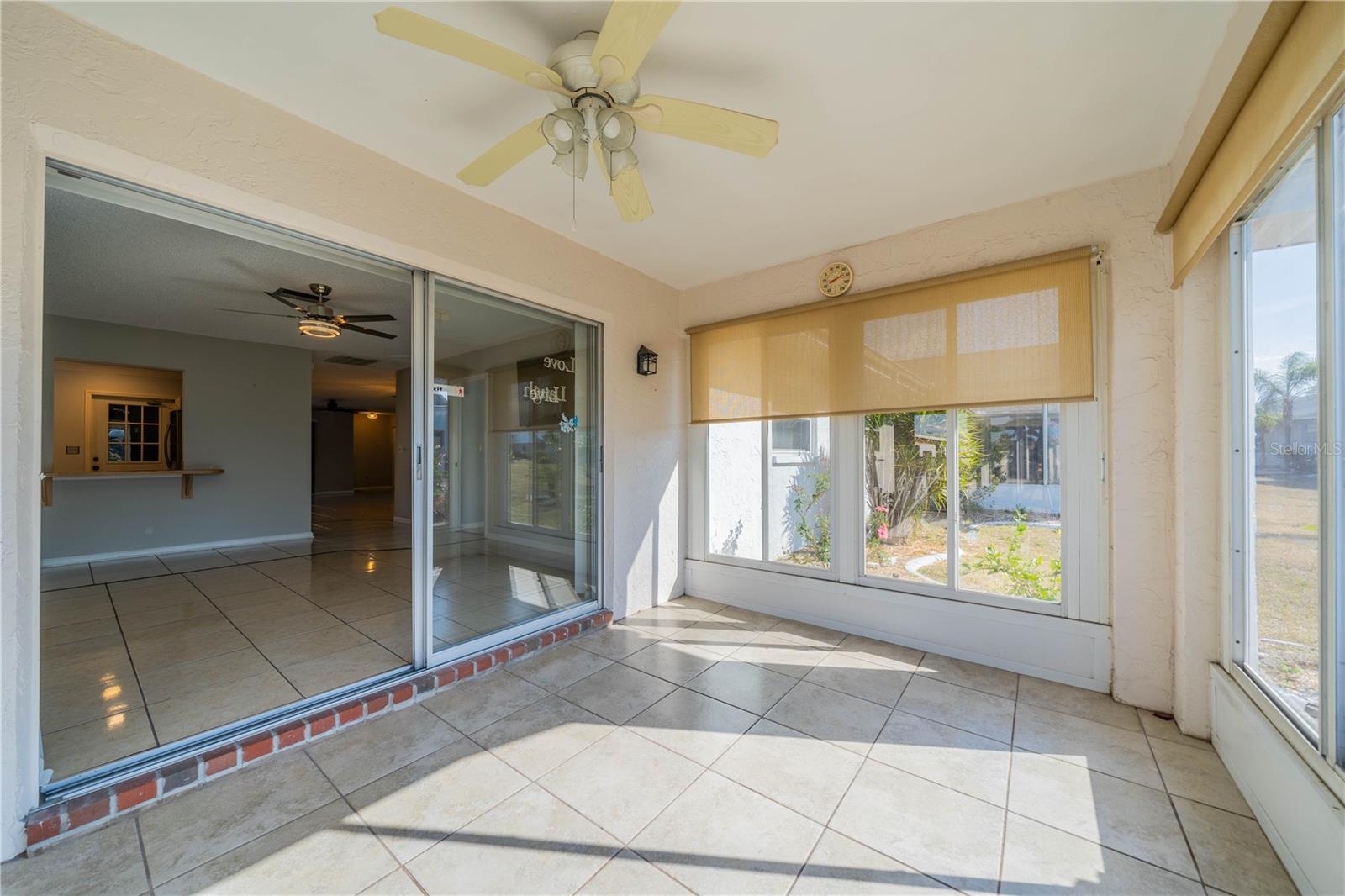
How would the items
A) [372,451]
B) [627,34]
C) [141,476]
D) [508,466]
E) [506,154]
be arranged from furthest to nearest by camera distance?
[372,451]
[141,476]
[508,466]
[506,154]
[627,34]

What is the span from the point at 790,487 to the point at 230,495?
693cm

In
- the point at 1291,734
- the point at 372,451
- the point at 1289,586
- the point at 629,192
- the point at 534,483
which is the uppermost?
the point at 629,192

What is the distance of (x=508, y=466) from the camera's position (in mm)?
3301

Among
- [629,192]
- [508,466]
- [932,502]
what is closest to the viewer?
[629,192]

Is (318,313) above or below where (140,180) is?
above

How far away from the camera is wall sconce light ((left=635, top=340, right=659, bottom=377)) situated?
3.80 meters

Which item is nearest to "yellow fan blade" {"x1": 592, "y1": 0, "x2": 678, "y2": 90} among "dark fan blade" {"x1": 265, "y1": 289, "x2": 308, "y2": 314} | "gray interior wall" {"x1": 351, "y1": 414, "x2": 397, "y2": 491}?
"dark fan blade" {"x1": 265, "y1": 289, "x2": 308, "y2": 314}

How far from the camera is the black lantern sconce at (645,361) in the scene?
12.5 feet

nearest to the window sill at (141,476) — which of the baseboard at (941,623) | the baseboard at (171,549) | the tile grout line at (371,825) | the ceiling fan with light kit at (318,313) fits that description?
the baseboard at (171,549)

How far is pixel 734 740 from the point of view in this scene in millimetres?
2146

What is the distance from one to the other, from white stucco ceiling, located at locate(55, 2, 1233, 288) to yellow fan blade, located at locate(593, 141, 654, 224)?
320 mm

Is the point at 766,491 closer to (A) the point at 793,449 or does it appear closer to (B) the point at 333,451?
(A) the point at 793,449

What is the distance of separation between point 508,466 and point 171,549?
5475 millimetres

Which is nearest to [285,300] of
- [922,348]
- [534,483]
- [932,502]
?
[534,483]
